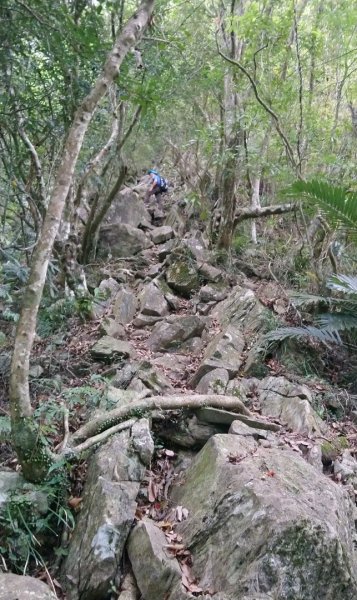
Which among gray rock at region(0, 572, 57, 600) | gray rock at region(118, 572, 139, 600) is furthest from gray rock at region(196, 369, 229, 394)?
gray rock at region(0, 572, 57, 600)

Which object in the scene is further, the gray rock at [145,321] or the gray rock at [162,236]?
the gray rock at [162,236]

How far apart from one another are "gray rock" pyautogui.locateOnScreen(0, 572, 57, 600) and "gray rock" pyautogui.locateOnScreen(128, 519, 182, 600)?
57 cm

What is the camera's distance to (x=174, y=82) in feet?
28.7

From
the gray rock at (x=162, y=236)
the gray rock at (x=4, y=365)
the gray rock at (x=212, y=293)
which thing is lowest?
the gray rock at (x=4, y=365)

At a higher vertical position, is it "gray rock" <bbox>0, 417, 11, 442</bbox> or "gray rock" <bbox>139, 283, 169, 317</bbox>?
"gray rock" <bbox>139, 283, 169, 317</bbox>

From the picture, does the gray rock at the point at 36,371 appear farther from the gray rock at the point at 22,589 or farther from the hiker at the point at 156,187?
the hiker at the point at 156,187

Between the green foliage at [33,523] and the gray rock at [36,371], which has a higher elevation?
the gray rock at [36,371]

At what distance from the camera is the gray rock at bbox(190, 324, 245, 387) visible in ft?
17.1

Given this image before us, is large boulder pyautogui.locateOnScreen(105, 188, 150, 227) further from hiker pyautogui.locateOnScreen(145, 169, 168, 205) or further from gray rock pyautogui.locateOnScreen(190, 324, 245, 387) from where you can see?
gray rock pyautogui.locateOnScreen(190, 324, 245, 387)

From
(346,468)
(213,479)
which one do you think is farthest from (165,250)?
(213,479)

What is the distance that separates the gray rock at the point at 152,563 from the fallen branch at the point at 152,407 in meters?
0.91

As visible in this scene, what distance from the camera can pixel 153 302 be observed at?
25.1 feet

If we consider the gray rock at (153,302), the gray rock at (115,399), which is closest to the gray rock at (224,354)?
the gray rock at (115,399)

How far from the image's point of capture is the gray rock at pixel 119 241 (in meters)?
9.84
